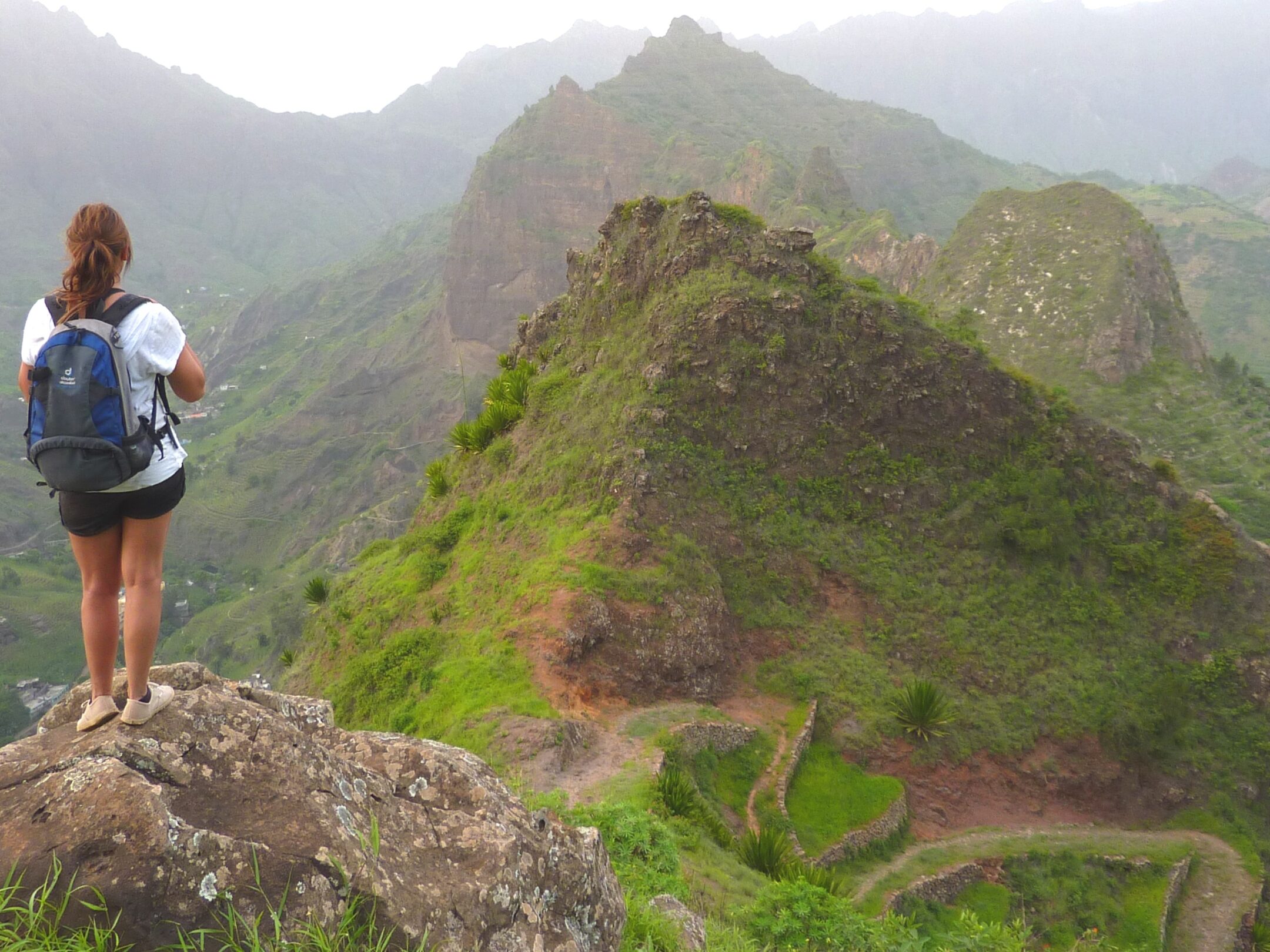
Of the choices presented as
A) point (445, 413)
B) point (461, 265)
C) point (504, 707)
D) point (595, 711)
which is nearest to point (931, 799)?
point (595, 711)

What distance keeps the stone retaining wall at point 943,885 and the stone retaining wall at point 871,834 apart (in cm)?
78

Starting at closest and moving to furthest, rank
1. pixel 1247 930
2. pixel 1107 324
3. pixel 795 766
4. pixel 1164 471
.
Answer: pixel 795 766 < pixel 1247 930 < pixel 1164 471 < pixel 1107 324

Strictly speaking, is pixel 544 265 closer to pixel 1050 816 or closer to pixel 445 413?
pixel 445 413

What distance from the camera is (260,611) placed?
6219 cm

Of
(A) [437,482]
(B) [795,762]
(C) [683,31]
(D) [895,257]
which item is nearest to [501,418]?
(A) [437,482]

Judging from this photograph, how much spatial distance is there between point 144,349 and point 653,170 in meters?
94.0

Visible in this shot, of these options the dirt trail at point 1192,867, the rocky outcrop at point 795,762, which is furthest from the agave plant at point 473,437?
the dirt trail at point 1192,867

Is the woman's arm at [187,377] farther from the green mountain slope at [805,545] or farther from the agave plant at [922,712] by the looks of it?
the agave plant at [922,712]

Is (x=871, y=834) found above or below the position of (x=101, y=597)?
below

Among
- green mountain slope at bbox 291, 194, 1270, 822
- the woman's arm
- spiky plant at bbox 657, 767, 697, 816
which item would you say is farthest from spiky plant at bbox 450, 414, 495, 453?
the woman's arm

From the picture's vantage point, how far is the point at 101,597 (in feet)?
12.1

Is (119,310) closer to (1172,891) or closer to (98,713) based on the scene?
(98,713)

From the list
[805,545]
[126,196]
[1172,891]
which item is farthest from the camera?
[126,196]

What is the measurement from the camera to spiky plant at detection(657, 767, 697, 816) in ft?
30.9
